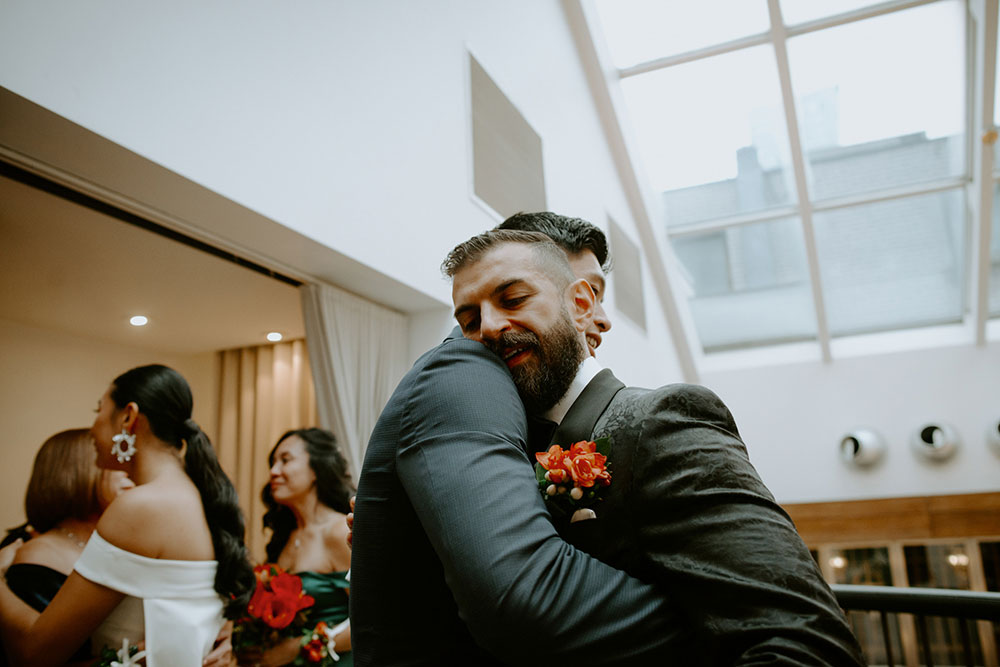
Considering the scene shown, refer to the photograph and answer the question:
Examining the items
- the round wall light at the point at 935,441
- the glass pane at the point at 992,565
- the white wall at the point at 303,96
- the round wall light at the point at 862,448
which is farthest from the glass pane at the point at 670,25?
the glass pane at the point at 992,565

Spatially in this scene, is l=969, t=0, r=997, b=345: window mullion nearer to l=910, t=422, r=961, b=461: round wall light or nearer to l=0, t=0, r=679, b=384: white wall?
l=910, t=422, r=961, b=461: round wall light

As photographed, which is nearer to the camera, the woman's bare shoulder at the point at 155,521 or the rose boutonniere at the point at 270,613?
the woman's bare shoulder at the point at 155,521

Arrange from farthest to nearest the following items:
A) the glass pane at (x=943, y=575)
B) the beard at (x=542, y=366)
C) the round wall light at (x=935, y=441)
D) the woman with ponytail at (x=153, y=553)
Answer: the glass pane at (x=943, y=575) → the round wall light at (x=935, y=441) → the woman with ponytail at (x=153, y=553) → the beard at (x=542, y=366)

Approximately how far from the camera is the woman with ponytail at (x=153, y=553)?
2.13 m

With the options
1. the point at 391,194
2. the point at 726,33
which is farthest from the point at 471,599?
the point at 726,33

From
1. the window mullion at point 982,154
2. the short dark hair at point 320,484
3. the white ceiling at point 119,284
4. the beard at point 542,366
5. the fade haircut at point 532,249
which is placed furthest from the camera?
the window mullion at point 982,154

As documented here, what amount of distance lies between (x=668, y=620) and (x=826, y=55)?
25.3 ft

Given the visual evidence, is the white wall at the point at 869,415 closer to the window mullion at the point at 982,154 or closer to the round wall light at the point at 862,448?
the round wall light at the point at 862,448

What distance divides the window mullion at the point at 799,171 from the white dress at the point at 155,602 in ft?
22.1

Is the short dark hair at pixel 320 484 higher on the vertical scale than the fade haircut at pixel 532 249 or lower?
lower

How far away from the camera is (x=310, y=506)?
11.1 ft

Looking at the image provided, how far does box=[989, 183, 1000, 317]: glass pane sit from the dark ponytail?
25.9ft

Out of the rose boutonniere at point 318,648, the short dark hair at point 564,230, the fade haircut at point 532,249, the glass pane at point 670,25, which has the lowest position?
the rose boutonniere at point 318,648

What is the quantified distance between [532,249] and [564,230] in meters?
0.52
